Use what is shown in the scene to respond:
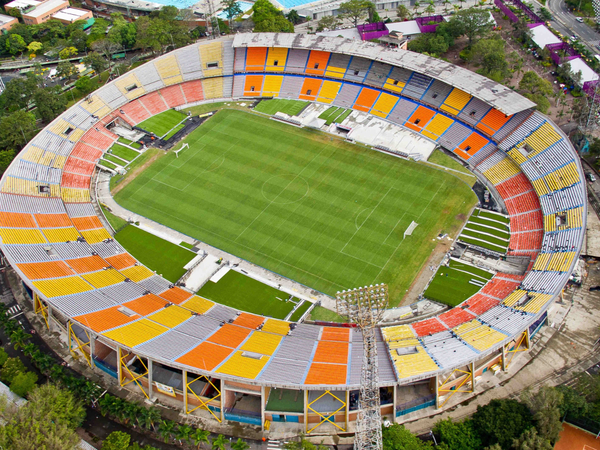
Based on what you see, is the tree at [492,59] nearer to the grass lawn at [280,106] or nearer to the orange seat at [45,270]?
the grass lawn at [280,106]

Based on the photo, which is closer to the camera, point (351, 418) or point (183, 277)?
point (351, 418)

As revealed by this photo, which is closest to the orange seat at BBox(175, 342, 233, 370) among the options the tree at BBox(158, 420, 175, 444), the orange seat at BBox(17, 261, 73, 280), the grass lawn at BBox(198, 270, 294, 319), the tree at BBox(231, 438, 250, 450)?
the tree at BBox(158, 420, 175, 444)

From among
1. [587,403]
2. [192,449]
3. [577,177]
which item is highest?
[577,177]

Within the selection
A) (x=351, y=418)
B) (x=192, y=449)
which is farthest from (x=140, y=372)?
(x=351, y=418)

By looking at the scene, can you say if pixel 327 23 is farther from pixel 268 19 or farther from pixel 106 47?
pixel 106 47

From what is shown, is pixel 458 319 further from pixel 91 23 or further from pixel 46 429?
pixel 91 23

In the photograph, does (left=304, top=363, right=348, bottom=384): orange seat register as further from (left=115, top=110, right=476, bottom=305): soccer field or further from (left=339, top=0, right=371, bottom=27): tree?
(left=339, top=0, right=371, bottom=27): tree
